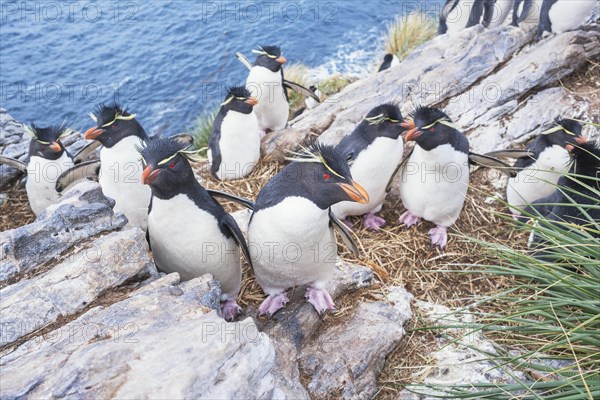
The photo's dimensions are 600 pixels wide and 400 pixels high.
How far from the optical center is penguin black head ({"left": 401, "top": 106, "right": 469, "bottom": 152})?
12.3 feet

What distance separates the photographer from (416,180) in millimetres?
4027

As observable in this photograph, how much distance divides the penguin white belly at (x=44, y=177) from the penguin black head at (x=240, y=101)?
1.51m

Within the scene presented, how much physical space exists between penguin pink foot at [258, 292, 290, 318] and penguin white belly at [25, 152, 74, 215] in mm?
2531

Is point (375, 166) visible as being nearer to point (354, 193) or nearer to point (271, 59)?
point (354, 193)

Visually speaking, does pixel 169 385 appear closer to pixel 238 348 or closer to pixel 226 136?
pixel 238 348

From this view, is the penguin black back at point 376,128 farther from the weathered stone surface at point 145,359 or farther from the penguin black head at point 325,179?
the weathered stone surface at point 145,359

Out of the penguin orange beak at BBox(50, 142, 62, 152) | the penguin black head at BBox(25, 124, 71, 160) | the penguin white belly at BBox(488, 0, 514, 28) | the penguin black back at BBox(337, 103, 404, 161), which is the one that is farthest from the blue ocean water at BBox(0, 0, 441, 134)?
the penguin black back at BBox(337, 103, 404, 161)

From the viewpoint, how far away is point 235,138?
5062 mm

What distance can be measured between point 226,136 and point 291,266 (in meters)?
2.41

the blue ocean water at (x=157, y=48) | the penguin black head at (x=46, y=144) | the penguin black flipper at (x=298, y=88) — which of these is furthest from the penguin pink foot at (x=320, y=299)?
the blue ocean water at (x=157, y=48)

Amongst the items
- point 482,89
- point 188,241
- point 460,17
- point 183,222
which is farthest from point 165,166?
point 460,17

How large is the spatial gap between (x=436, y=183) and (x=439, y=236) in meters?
0.42

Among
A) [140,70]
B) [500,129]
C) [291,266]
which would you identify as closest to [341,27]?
[140,70]

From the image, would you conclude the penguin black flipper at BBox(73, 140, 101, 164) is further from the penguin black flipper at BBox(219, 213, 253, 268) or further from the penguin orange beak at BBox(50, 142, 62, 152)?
the penguin black flipper at BBox(219, 213, 253, 268)
